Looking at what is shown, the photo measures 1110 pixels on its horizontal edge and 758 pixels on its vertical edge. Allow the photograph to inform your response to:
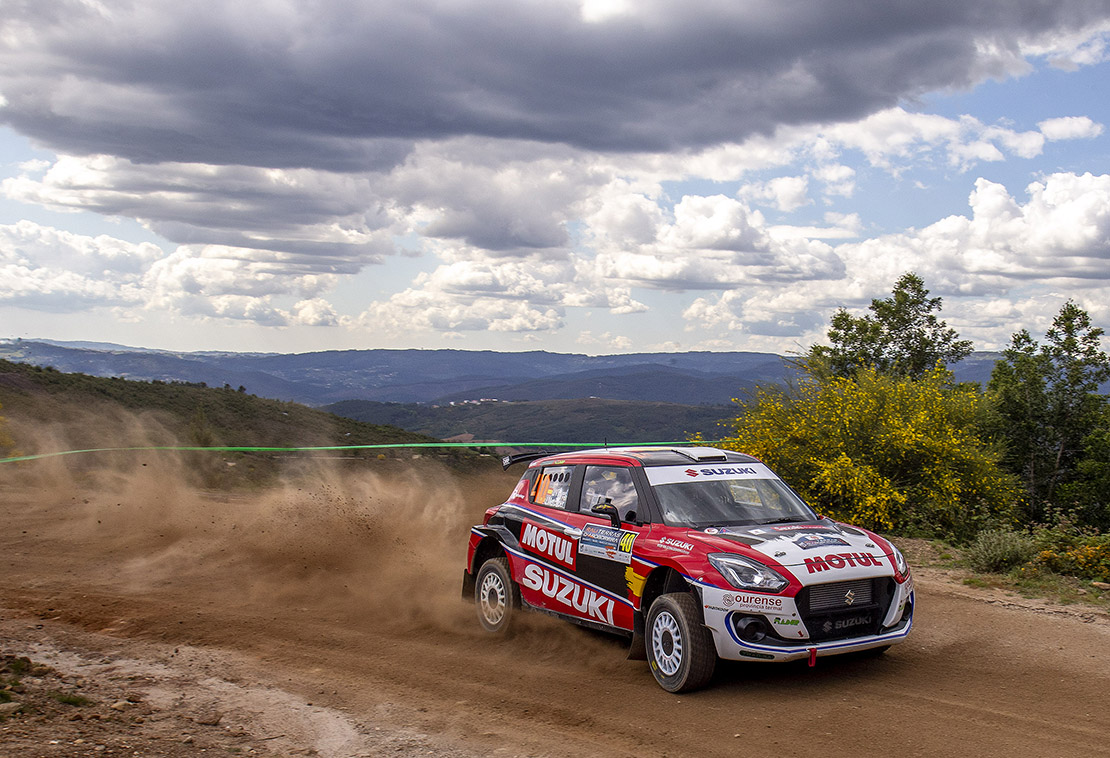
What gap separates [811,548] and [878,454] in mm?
10475

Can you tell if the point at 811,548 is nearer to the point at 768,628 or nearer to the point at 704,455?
the point at 768,628

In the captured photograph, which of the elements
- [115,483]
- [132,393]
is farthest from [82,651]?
[132,393]

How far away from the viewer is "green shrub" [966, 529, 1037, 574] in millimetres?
11062

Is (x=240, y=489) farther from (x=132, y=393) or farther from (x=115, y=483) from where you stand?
(x=132, y=393)

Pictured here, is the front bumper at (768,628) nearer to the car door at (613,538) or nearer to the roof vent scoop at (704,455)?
the car door at (613,538)

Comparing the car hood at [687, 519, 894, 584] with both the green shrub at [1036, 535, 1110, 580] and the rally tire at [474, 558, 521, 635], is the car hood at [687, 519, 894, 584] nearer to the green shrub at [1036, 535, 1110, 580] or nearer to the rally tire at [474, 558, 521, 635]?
the rally tire at [474, 558, 521, 635]

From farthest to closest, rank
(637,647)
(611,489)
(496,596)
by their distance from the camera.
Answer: (496,596) < (611,489) < (637,647)

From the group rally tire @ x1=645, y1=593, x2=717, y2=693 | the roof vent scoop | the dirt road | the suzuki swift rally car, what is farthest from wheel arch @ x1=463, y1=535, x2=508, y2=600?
rally tire @ x1=645, y1=593, x2=717, y2=693

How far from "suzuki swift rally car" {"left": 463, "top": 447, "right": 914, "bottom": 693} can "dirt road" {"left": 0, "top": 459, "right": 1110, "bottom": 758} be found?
40 centimetres

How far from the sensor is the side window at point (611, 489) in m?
7.70

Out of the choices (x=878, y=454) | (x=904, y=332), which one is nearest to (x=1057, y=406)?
(x=904, y=332)

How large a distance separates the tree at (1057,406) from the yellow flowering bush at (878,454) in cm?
2739

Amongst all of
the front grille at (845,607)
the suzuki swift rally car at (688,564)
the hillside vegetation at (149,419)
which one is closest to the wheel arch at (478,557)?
the suzuki swift rally car at (688,564)

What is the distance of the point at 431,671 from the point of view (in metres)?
7.67
